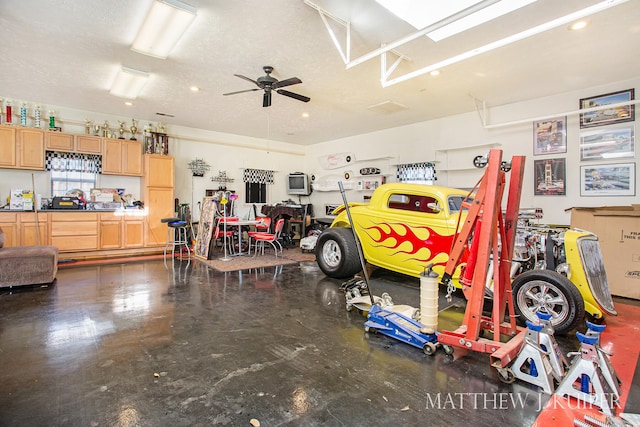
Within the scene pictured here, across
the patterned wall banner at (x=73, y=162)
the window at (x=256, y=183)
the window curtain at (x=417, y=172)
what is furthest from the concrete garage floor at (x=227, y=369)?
the window at (x=256, y=183)

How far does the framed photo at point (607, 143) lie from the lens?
14.9 feet

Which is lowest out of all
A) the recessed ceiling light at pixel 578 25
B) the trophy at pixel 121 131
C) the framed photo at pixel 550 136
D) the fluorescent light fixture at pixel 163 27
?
the framed photo at pixel 550 136

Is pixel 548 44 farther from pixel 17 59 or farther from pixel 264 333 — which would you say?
pixel 17 59

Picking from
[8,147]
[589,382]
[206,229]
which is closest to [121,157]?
[8,147]

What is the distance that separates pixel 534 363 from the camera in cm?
200

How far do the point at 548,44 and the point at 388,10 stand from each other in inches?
83.0

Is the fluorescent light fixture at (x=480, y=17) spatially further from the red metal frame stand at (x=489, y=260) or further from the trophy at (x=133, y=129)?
the trophy at (x=133, y=129)

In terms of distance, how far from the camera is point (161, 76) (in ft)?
15.3

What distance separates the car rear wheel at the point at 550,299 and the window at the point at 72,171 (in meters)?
7.96

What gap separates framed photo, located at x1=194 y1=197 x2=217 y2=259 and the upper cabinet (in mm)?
2533

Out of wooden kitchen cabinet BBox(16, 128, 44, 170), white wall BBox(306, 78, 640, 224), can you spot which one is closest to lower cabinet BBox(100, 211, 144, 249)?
wooden kitchen cabinet BBox(16, 128, 44, 170)

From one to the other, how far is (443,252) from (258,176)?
6.75 meters

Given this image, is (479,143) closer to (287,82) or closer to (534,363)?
(287,82)

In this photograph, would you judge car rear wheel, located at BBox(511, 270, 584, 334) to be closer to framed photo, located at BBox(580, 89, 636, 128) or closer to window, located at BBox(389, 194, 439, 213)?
window, located at BBox(389, 194, 439, 213)
